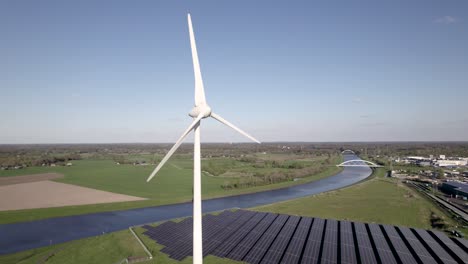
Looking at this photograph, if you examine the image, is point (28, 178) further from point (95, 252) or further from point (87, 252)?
point (95, 252)

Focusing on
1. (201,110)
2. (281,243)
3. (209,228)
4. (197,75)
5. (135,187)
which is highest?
(197,75)

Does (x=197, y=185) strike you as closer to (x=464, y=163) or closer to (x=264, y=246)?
(x=264, y=246)

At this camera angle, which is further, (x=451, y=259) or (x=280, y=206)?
(x=280, y=206)

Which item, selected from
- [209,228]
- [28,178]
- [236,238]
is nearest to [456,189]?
[236,238]

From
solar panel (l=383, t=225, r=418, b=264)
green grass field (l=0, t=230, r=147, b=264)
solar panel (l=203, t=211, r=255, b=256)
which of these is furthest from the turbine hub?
solar panel (l=383, t=225, r=418, b=264)

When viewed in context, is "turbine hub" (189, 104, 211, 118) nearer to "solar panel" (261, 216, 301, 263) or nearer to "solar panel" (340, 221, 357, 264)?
"solar panel" (261, 216, 301, 263)

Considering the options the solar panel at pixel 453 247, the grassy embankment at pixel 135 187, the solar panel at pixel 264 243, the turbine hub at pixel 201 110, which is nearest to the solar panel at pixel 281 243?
the solar panel at pixel 264 243

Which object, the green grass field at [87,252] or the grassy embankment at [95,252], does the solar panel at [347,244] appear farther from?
the green grass field at [87,252]

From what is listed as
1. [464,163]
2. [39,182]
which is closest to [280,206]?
[39,182]
